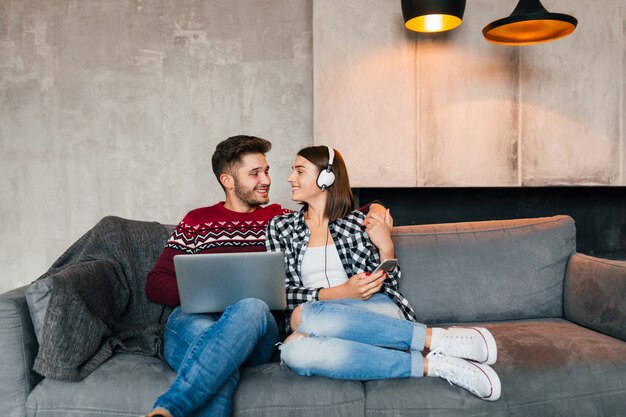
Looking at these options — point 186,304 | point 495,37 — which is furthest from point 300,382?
point 495,37

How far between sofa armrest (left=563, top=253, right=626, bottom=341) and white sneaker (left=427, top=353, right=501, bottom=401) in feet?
2.09

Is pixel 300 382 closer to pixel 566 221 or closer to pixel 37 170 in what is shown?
pixel 566 221

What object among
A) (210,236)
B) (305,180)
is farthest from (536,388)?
(210,236)

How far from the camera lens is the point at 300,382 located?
156 centimetres

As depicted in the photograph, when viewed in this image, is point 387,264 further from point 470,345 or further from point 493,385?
point 493,385

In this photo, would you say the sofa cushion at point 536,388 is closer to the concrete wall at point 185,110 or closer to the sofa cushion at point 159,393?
the sofa cushion at point 159,393

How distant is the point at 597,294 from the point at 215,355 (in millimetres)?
1407

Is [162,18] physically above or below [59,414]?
above

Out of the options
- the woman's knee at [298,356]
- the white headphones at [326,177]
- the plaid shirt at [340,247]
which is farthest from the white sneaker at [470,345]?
the white headphones at [326,177]

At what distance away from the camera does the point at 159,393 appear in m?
1.54

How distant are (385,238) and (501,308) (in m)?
0.62

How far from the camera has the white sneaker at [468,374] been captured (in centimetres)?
151

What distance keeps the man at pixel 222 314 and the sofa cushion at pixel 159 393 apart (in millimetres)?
79

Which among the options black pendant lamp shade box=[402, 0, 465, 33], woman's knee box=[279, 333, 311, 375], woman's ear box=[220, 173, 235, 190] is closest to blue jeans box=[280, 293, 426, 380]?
woman's knee box=[279, 333, 311, 375]
